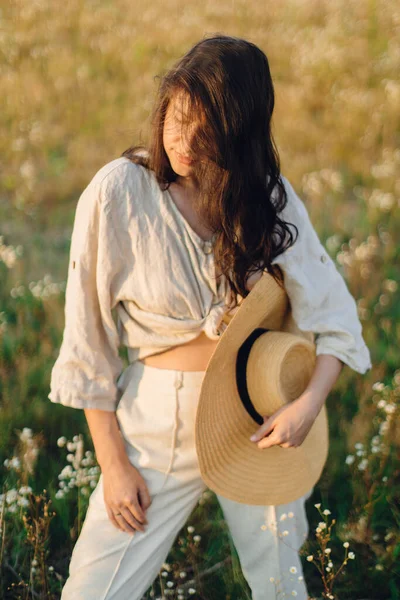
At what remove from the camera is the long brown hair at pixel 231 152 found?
176cm

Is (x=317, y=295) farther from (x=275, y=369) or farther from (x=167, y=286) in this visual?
(x=167, y=286)

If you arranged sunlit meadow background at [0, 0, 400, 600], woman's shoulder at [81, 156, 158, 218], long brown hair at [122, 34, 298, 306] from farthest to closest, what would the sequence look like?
sunlit meadow background at [0, 0, 400, 600] < woman's shoulder at [81, 156, 158, 218] < long brown hair at [122, 34, 298, 306]

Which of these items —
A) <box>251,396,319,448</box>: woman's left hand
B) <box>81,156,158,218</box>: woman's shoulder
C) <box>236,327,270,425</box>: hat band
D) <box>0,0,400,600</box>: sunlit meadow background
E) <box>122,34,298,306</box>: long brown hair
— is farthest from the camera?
<box>0,0,400,600</box>: sunlit meadow background

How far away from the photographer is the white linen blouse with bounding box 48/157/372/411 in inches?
74.5

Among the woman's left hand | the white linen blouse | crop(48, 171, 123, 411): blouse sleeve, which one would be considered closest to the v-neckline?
the white linen blouse

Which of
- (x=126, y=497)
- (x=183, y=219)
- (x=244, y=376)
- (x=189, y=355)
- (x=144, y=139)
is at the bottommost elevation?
(x=126, y=497)

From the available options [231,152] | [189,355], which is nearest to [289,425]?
[189,355]

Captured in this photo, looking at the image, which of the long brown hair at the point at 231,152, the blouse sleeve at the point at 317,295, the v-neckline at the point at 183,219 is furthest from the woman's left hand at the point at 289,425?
the v-neckline at the point at 183,219

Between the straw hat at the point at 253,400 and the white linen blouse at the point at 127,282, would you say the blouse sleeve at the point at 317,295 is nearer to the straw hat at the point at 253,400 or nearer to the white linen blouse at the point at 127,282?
the straw hat at the point at 253,400

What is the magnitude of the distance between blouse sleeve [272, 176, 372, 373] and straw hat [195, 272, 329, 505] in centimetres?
6

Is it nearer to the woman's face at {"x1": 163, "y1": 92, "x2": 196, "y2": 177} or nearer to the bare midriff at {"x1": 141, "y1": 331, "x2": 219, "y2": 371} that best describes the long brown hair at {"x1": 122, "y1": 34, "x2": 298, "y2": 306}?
the woman's face at {"x1": 163, "y1": 92, "x2": 196, "y2": 177}

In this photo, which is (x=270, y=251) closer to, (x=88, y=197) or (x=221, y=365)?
(x=221, y=365)

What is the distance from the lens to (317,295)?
214cm

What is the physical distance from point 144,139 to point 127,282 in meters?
1.85
